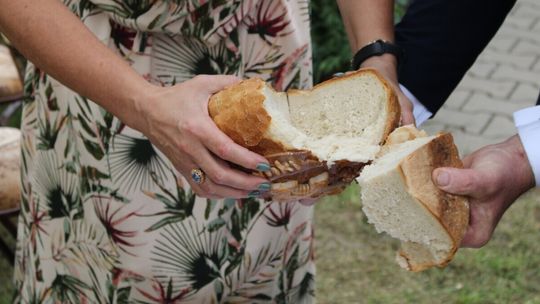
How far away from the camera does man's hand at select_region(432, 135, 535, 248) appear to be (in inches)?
77.0

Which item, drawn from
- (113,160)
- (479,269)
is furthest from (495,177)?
(479,269)

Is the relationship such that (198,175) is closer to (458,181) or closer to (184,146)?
(184,146)

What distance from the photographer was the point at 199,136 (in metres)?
1.95

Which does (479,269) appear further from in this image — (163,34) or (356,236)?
(163,34)

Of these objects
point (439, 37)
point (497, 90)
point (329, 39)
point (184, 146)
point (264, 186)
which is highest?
point (184, 146)

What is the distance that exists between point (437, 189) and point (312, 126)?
1.27ft

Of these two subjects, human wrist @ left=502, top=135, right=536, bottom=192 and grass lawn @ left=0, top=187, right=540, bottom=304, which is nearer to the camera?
human wrist @ left=502, top=135, right=536, bottom=192

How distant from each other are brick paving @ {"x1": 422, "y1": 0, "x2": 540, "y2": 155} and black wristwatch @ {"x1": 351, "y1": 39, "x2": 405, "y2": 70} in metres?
3.00

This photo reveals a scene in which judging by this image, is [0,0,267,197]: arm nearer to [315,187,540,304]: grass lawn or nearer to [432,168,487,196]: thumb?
[432,168,487,196]: thumb

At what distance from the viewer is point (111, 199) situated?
2461 mm

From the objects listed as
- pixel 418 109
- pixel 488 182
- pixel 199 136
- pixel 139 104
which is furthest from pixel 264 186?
pixel 418 109

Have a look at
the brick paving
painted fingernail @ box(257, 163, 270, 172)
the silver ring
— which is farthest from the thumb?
the brick paving

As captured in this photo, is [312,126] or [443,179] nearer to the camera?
[443,179]

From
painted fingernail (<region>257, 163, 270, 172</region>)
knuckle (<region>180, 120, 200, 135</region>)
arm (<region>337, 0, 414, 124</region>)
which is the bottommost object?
arm (<region>337, 0, 414, 124</region>)
